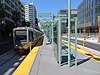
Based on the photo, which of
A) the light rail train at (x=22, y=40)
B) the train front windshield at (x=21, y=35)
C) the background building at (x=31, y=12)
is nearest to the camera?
the light rail train at (x=22, y=40)

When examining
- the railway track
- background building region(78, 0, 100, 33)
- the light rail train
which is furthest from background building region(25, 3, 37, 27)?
the railway track

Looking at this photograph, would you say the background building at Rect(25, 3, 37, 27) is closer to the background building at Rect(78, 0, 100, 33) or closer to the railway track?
the background building at Rect(78, 0, 100, 33)

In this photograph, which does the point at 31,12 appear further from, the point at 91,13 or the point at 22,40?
the point at 22,40

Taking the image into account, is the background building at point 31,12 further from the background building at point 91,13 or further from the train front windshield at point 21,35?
the train front windshield at point 21,35

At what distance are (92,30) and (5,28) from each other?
40832 millimetres

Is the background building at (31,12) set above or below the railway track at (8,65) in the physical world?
above

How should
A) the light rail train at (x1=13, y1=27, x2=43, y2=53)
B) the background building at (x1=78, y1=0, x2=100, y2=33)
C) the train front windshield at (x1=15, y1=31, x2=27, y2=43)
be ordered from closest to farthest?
the light rail train at (x1=13, y1=27, x2=43, y2=53) < the train front windshield at (x1=15, y1=31, x2=27, y2=43) < the background building at (x1=78, y1=0, x2=100, y2=33)

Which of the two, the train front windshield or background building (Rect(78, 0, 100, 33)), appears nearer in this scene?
the train front windshield

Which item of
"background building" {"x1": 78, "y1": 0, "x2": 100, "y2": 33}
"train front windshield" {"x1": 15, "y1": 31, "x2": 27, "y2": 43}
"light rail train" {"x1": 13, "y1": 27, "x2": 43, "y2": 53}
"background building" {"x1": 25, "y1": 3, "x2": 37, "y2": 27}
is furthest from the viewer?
"background building" {"x1": 25, "y1": 3, "x2": 37, "y2": 27}

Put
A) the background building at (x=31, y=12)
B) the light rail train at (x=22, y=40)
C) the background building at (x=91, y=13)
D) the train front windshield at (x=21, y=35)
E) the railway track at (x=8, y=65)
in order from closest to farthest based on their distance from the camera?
the railway track at (x=8, y=65)
the light rail train at (x=22, y=40)
the train front windshield at (x=21, y=35)
the background building at (x=91, y=13)
the background building at (x=31, y=12)

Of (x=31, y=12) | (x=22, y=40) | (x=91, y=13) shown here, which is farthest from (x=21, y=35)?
(x=31, y=12)

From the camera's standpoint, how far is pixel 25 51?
1109 inches

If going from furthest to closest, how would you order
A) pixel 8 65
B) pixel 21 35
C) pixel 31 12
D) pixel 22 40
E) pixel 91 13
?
pixel 31 12
pixel 91 13
pixel 21 35
pixel 22 40
pixel 8 65

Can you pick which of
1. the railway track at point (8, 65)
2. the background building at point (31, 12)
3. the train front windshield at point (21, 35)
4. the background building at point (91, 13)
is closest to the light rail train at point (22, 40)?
the train front windshield at point (21, 35)
